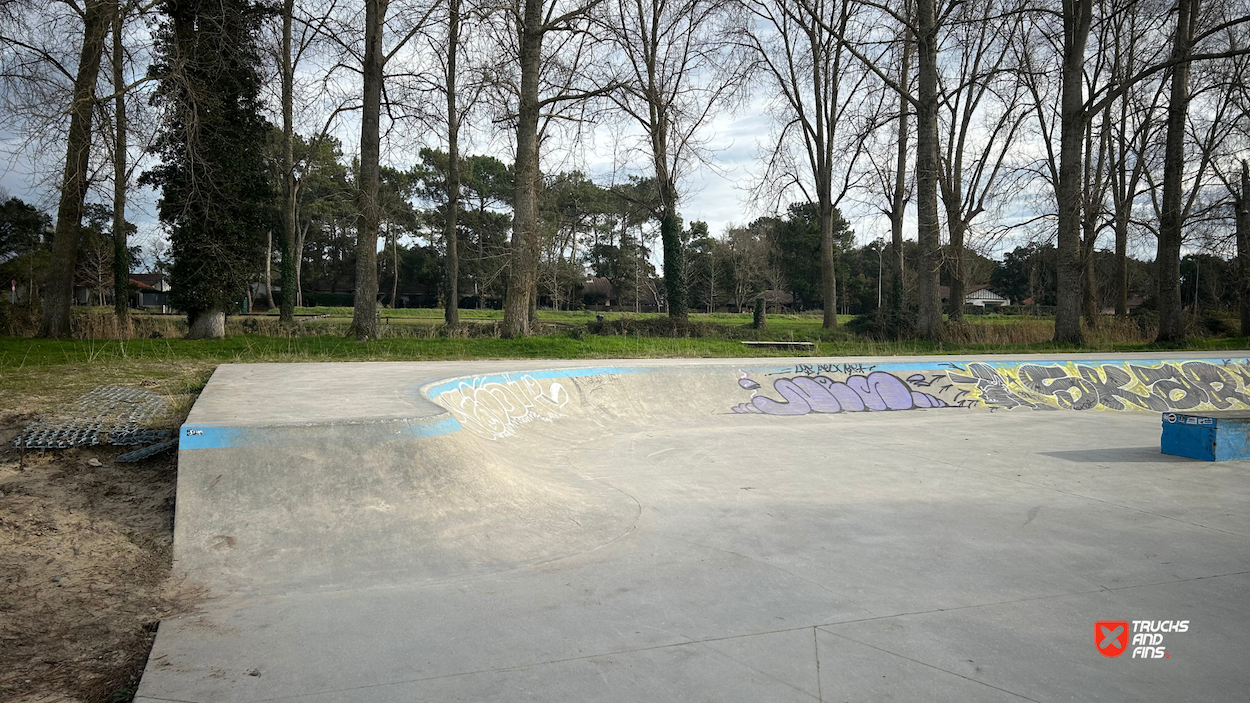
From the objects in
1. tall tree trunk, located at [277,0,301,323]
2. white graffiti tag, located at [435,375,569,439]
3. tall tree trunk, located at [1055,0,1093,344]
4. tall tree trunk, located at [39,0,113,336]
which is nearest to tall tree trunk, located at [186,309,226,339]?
tall tree trunk, located at [39,0,113,336]

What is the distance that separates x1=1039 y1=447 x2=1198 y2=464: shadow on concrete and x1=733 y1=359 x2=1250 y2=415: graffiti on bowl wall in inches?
133

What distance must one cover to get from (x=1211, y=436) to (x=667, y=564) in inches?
279

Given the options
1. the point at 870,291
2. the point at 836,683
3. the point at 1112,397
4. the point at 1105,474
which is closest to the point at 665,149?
the point at 1112,397

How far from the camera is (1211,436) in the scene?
299 inches

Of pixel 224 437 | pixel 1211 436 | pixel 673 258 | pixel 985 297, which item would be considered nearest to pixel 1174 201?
pixel 673 258

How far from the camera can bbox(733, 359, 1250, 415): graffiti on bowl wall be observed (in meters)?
11.2

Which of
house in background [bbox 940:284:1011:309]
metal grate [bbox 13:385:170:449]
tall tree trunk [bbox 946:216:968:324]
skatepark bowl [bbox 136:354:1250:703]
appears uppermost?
house in background [bbox 940:284:1011:309]

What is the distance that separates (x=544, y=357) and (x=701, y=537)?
1025 centimetres

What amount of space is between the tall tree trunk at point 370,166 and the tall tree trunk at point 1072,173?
17.0 meters

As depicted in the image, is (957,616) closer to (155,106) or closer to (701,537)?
(701,537)

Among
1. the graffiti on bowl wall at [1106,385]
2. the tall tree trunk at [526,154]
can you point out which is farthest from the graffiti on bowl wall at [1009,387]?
the tall tree trunk at [526,154]

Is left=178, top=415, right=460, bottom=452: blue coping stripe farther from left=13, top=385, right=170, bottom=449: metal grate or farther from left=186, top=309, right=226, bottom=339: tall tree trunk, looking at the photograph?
left=186, top=309, right=226, bottom=339: tall tree trunk

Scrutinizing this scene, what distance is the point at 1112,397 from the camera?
12.3 metres

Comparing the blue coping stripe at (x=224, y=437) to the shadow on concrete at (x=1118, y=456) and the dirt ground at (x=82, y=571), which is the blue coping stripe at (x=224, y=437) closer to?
the dirt ground at (x=82, y=571)
